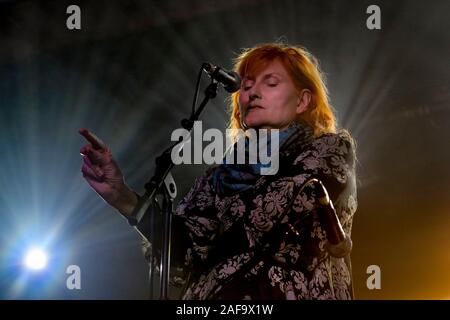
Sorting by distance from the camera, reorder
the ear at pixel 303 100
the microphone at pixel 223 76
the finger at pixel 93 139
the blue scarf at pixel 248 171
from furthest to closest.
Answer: the ear at pixel 303 100 < the blue scarf at pixel 248 171 < the microphone at pixel 223 76 < the finger at pixel 93 139

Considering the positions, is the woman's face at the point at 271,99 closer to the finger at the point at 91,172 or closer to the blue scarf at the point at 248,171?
the blue scarf at the point at 248,171

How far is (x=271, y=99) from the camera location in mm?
1812

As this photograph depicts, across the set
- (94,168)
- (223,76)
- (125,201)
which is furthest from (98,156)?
(223,76)

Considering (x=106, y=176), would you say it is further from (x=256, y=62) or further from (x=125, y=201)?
(x=256, y=62)

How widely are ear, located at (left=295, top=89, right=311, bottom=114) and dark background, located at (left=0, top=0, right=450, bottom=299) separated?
132mm

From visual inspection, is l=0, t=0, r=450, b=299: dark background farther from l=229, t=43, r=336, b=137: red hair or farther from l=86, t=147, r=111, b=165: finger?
l=86, t=147, r=111, b=165: finger

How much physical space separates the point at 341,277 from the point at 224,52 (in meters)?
0.93

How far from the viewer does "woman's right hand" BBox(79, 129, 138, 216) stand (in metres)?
1.44

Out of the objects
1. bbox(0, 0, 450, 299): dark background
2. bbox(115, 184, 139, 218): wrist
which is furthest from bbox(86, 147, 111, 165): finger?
bbox(0, 0, 450, 299): dark background

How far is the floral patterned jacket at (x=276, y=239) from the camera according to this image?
155cm

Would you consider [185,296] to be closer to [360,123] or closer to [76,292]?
[76,292]

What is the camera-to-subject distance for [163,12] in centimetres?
219

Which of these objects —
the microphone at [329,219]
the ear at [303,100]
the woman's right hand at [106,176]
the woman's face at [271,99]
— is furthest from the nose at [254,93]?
the woman's right hand at [106,176]
